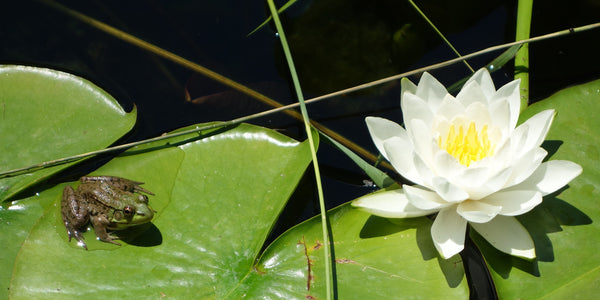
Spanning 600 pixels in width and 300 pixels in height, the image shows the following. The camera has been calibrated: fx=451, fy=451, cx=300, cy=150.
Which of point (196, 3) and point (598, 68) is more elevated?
point (196, 3)

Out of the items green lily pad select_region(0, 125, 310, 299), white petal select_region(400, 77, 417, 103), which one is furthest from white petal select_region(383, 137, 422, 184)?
green lily pad select_region(0, 125, 310, 299)

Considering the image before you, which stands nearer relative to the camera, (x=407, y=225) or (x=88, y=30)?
(x=407, y=225)

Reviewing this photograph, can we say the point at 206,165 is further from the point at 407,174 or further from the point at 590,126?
the point at 590,126

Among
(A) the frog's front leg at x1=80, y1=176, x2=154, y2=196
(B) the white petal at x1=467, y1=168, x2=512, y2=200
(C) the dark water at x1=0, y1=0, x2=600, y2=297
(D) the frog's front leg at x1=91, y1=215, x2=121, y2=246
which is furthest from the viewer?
(C) the dark water at x1=0, y1=0, x2=600, y2=297

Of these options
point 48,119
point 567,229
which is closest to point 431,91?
point 567,229

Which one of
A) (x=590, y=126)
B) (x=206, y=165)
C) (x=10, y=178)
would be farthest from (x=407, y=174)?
(x=10, y=178)

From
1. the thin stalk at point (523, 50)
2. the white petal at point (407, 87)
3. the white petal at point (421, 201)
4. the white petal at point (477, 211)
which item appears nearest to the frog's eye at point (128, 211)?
the white petal at point (421, 201)

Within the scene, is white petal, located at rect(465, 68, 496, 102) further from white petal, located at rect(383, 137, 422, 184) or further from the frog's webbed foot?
the frog's webbed foot
